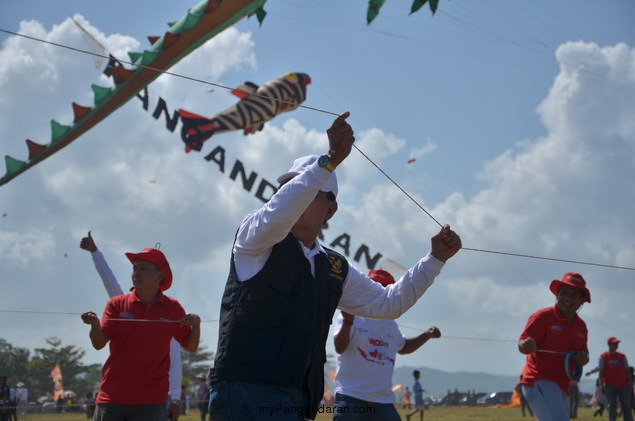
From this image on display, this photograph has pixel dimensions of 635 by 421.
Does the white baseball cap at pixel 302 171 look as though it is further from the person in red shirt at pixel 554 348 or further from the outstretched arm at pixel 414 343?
the outstretched arm at pixel 414 343

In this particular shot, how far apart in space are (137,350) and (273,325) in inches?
111

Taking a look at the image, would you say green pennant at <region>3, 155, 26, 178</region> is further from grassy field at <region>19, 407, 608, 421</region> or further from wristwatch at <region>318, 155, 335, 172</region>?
wristwatch at <region>318, 155, 335, 172</region>

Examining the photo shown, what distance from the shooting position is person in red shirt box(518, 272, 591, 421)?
7395 millimetres

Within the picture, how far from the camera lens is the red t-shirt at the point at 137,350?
6230mm

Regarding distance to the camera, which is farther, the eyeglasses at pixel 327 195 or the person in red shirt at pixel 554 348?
the person in red shirt at pixel 554 348

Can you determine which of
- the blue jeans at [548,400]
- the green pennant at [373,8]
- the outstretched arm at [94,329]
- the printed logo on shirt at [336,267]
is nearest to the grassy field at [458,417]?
the green pennant at [373,8]

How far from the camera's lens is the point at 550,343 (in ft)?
24.9

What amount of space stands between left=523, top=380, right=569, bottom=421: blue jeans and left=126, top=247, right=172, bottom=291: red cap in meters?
3.17

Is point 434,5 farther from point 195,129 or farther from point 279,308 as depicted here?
point 195,129

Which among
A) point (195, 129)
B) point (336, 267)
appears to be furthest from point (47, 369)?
point (336, 267)

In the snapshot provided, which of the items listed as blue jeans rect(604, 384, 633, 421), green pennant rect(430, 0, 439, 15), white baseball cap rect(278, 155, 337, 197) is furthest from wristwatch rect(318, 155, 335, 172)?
→ blue jeans rect(604, 384, 633, 421)

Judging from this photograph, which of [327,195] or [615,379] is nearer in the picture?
[327,195]

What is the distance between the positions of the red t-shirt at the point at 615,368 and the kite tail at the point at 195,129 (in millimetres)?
15168

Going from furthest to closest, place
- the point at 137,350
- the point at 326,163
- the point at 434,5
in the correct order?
the point at 434,5, the point at 137,350, the point at 326,163
